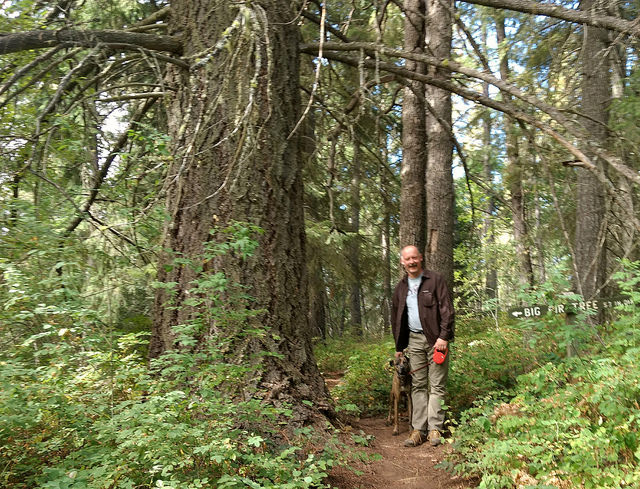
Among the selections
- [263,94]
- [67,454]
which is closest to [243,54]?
[263,94]

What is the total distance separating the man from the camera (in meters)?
5.42

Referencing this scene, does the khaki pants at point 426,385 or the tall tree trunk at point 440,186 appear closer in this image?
the khaki pants at point 426,385

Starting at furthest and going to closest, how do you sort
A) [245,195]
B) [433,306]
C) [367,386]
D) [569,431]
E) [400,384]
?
[367,386] → [400,384] → [433,306] → [245,195] → [569,431]

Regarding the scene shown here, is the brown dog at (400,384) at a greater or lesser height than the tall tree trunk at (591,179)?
lesser

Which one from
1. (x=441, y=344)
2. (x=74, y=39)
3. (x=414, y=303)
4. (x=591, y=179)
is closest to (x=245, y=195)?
(x=74, y=39)

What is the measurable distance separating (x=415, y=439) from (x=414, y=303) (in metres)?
1.50

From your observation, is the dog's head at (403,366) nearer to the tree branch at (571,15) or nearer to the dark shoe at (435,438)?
the dark shoe at (435,438)

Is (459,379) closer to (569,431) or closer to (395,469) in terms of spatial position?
(395,469)

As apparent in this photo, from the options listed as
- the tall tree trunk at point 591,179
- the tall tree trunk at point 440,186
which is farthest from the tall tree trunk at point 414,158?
the tall tree trunk at point 591,179

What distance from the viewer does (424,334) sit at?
18.7 ft

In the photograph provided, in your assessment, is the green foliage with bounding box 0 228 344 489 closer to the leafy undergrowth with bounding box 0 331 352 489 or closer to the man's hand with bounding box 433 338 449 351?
the leafy undergrowth with bounding box 0 331 352 489

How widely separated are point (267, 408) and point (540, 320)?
307 cm

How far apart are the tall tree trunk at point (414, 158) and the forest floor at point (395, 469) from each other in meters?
2.56

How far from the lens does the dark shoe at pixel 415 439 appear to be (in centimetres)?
536
